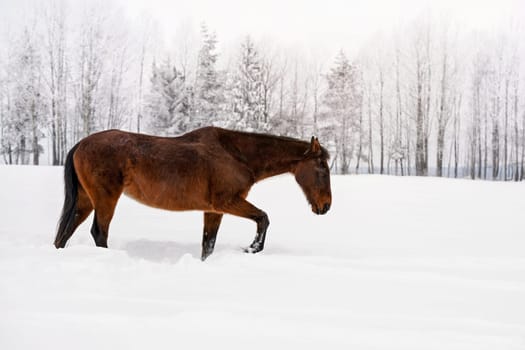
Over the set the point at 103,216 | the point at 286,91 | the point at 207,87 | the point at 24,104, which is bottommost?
the point at 103,216

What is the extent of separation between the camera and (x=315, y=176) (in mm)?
3531

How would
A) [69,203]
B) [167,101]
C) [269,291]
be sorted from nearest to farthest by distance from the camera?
1. [269,291]
2. [69,203]
3. [167,101]

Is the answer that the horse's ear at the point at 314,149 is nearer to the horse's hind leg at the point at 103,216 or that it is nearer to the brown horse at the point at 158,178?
the brown horse at the point at 158,178

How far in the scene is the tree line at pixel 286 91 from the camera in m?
8.87

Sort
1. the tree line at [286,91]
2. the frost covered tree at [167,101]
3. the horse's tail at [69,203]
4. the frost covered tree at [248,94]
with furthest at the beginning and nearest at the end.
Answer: the frost covered tree at [167,101], the frost covered tree at [248,94], the tree line at [286,91], the horse's tail at [69,203]

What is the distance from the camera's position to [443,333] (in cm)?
148

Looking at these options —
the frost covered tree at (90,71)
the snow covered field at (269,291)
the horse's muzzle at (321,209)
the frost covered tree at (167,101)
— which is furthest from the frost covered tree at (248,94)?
the horse's muzzle at (321,209)

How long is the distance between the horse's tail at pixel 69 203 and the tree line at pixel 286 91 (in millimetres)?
3296

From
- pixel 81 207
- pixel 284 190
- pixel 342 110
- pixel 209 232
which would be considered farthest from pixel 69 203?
pixel 342 110

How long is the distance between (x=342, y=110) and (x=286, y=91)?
2.36 meters

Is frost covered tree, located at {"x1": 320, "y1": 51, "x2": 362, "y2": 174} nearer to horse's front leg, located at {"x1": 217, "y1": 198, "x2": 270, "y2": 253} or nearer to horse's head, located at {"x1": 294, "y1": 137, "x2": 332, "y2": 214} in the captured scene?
horse's head, located at {"x1": 294, "y1": 137, "x2": 332, "y2": 214}

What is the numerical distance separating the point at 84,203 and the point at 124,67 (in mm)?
9253

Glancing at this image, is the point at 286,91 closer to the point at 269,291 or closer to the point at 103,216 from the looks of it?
the point at 103,216

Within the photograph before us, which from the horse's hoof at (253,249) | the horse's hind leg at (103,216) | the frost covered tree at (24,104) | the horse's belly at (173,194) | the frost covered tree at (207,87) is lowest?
the horse's hoof at (253,249)
